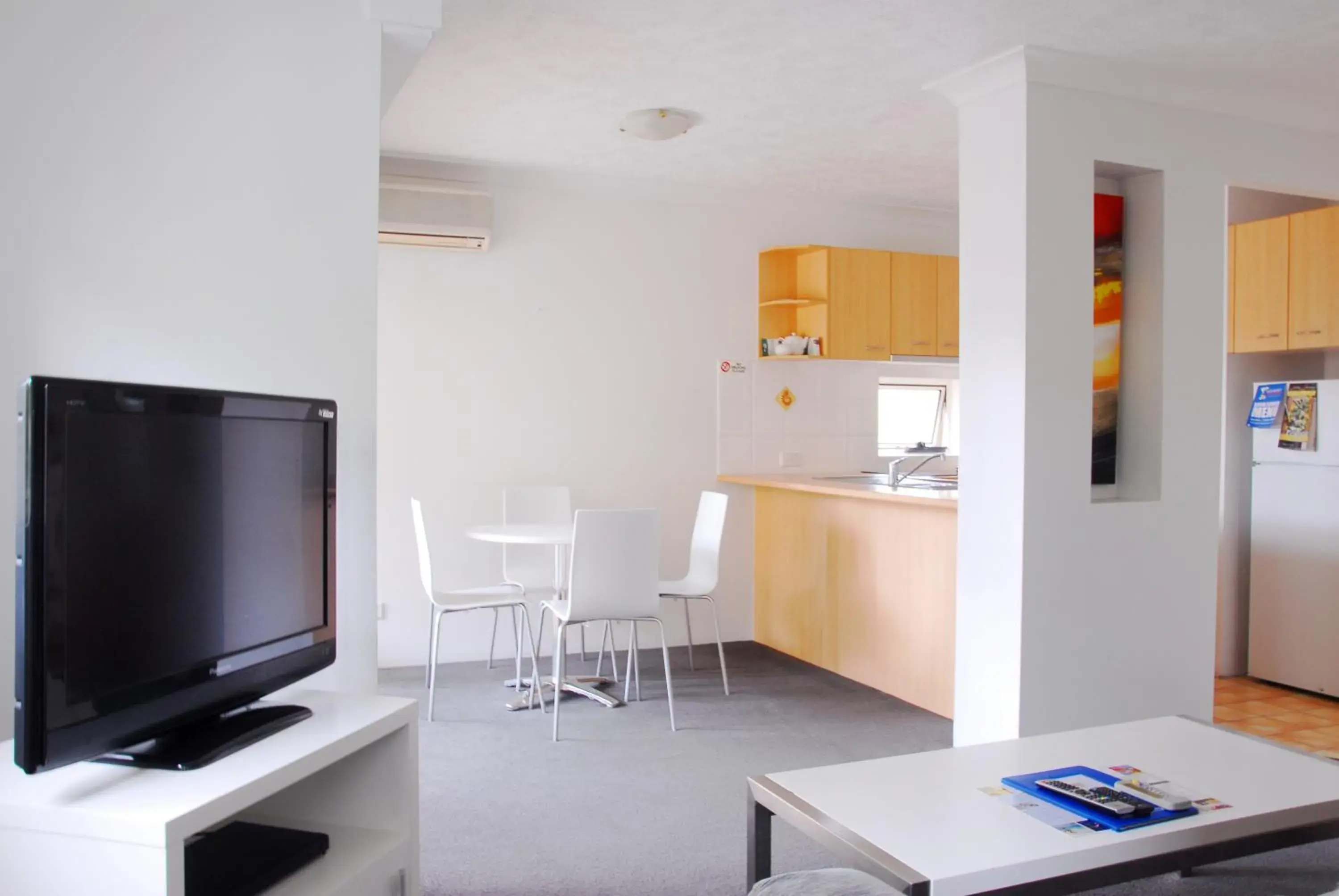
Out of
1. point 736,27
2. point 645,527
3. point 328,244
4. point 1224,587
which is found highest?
point 736,27

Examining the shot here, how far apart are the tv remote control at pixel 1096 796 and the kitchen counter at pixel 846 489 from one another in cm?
203

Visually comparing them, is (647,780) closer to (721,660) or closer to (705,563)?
(721,660)

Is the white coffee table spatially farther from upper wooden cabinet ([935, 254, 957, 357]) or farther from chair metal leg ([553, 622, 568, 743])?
upper wooden cabinet ([935, 254, 957, 357])

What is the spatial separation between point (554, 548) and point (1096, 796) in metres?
3.40

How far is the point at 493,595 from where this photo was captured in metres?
4.62

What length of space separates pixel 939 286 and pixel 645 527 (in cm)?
298

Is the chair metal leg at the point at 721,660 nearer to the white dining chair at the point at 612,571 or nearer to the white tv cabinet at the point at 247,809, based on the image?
the white dining chair at the point at 612,571

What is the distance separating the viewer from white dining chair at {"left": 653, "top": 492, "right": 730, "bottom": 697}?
15.4 ft

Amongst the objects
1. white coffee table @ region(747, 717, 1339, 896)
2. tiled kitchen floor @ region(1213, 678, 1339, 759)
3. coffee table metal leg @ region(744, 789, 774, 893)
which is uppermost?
white coffee table @ region(747, 717, 1339, 896)

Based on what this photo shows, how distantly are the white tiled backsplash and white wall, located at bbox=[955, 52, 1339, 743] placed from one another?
221 centimetres

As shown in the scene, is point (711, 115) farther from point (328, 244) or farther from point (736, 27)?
point (328, 244)

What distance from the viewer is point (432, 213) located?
4.96 metres

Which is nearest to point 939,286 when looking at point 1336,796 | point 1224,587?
point 1224,587

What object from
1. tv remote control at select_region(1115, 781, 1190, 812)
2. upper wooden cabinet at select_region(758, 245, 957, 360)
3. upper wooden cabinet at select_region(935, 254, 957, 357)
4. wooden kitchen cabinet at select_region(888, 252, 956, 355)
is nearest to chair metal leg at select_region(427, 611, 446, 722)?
upper wooden cabinet at select_region(758, 245, 957, 360)
